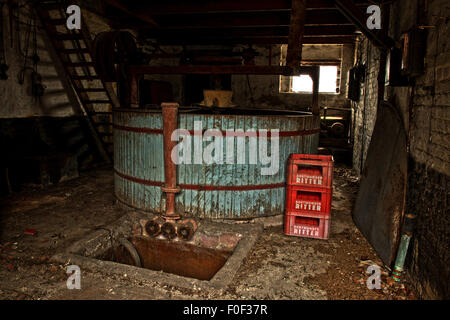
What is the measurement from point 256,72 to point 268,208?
214 cm

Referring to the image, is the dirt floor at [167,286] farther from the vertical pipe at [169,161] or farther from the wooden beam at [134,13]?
the wooden beam at [134,13]

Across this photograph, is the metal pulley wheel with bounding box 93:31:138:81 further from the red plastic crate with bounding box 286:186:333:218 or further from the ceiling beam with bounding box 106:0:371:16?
the red plastic crate with bounding box 286:186:333:218

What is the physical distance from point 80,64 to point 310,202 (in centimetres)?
639

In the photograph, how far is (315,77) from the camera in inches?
212

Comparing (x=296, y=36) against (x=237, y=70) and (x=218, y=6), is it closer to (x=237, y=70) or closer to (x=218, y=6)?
(x=237, y=70)

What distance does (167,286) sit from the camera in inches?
130

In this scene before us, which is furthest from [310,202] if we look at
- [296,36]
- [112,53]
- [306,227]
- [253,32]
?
[253,32]

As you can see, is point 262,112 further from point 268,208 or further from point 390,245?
point 390,245

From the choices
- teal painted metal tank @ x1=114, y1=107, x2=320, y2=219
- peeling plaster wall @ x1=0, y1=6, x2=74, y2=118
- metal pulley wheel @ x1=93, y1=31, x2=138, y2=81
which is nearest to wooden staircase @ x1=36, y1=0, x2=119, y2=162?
peeling plaster wall @ x1=0, y1=6, x2=74, y2=118

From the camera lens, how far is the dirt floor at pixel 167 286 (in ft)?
10.6

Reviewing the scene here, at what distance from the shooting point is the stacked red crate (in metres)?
4.55

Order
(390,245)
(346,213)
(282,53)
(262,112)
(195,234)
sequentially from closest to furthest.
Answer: (390,245)
(195,234)
(346,213)
(262,112)
(282,53)
